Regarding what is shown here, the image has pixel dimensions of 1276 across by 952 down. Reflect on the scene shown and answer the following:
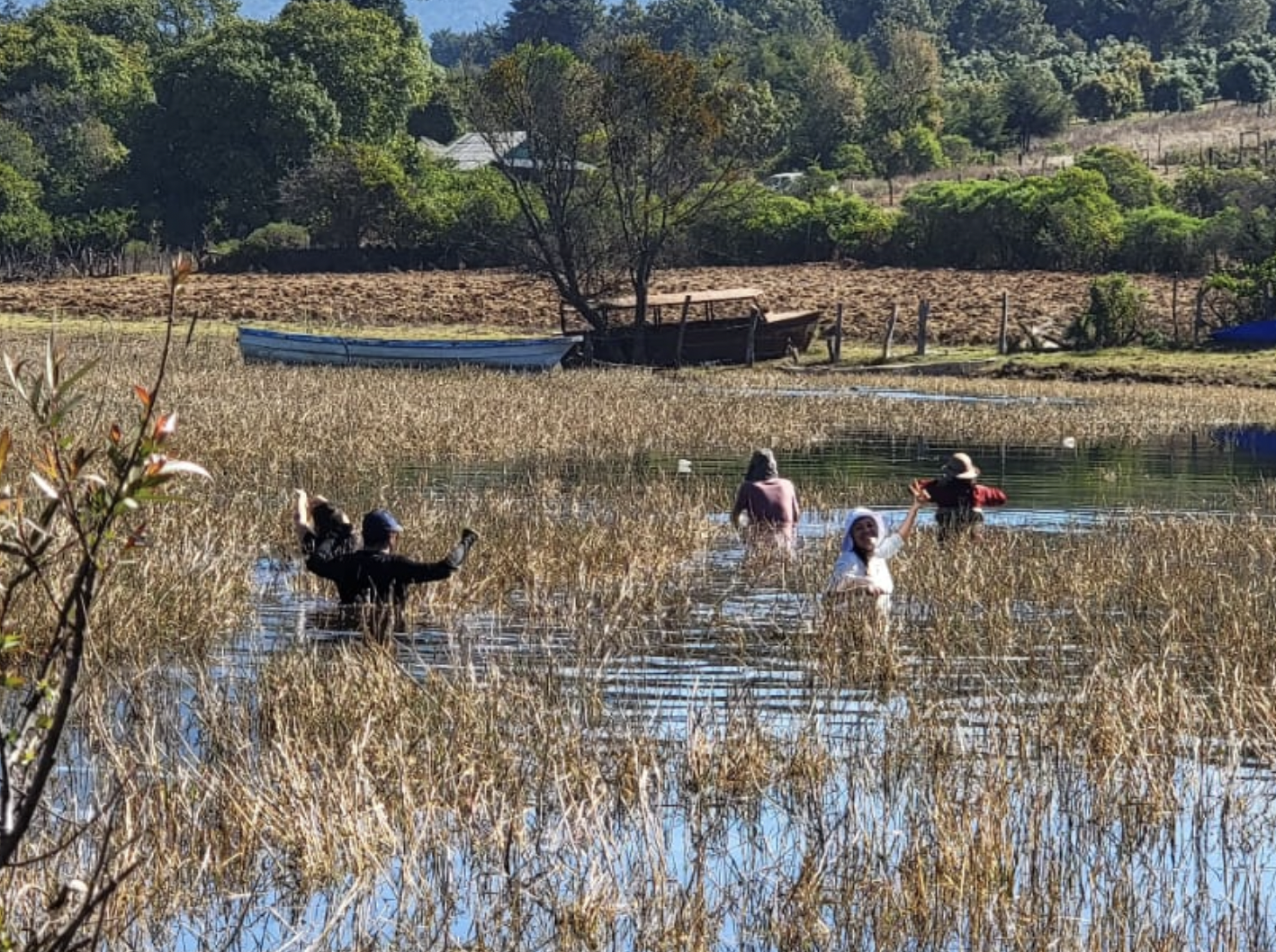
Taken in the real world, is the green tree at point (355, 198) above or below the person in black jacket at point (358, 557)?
above

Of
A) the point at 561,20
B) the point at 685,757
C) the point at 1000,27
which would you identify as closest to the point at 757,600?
the point at 685,757

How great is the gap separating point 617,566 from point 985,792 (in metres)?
7.81

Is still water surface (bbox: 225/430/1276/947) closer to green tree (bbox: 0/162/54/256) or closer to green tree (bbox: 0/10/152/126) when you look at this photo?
green tree (bbox: 0/162/54/256)

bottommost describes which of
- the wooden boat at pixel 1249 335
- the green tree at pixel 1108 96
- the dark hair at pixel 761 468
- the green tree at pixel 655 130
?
the dark hair at pixel 761 468

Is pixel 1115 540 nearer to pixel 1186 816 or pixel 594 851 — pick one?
pixel 1186 816

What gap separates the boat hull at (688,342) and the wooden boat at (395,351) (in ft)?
15.3

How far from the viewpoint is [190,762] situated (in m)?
8.98

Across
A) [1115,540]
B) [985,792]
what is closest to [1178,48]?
[1115,540]

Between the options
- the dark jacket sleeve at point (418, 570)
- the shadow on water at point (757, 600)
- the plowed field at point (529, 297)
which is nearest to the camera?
the shadow on water at point (757, 600)

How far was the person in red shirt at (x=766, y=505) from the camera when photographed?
55.6 ft

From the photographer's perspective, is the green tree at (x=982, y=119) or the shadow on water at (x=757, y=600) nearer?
the shadow on water at (x=757, y=600)

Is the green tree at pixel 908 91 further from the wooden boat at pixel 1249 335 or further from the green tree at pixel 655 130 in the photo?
the wooden boat at pixel 1249 335

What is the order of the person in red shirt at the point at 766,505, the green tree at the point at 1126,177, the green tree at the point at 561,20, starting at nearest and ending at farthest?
the person in red shirt at the point at 766,505
the green tree at the point at 1126,177
the green tree at the point at 561,20

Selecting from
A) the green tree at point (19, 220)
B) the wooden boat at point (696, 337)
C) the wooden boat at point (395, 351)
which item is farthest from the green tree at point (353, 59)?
the wooden boat at point (395, 351)
